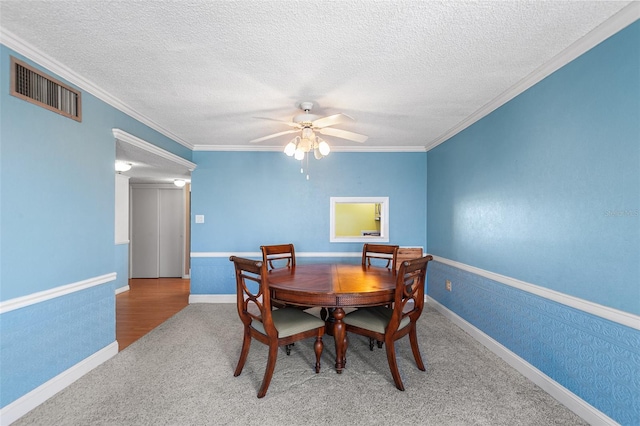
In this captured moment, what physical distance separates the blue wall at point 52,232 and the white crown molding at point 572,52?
137 inches

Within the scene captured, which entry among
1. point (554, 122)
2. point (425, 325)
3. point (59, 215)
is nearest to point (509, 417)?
point (425, 325)

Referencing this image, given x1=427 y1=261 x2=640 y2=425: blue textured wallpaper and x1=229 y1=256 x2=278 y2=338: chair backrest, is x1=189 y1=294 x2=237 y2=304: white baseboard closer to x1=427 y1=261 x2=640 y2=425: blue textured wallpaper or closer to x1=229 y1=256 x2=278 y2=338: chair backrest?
x1=229 y1=256 x2=278 y2=338: chair backrest

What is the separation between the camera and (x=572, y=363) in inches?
73.4

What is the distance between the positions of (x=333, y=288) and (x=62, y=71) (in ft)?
8.35

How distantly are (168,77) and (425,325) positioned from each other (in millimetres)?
3540

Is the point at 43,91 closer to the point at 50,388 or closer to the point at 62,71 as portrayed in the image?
the point at 62,71

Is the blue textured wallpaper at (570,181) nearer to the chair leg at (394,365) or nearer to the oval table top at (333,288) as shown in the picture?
the oval table top at (333,288)

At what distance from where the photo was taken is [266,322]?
78.1 inches

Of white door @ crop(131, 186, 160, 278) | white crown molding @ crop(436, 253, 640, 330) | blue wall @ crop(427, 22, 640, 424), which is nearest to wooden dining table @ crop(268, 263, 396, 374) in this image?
white crown molding @ crop(436, 253, 640, 330)

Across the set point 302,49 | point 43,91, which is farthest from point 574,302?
point 43,91

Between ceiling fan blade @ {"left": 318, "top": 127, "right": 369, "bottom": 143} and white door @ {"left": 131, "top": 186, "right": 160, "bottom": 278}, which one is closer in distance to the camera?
ceiling fan blade @ {"left": 318, "top": 127, "right": 369, "bottom": 143}

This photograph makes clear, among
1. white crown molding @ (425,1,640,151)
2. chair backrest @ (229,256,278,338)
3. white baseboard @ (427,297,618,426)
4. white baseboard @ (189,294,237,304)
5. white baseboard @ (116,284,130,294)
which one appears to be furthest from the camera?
white baseboard @ (116,284,130,294)

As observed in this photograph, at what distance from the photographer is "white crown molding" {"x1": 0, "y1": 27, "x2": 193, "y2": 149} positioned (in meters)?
1.74

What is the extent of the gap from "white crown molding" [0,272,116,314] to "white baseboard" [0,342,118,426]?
1.90 feet
